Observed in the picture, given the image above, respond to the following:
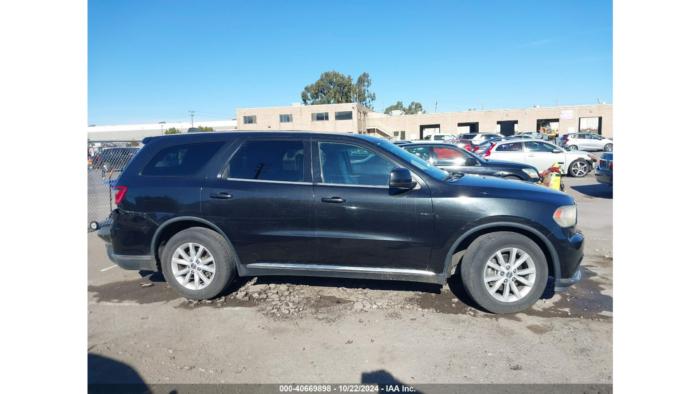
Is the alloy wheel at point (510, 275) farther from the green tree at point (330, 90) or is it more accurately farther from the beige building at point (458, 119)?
the green tree at point (330, 90)

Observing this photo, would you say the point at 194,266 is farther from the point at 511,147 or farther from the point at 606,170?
the point at 511,147

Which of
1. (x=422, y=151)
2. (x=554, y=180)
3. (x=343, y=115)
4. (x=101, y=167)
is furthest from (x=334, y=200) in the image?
(x=343, y=115)

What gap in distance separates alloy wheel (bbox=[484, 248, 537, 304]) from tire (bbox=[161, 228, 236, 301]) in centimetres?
267

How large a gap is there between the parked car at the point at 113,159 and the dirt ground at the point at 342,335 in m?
4.22

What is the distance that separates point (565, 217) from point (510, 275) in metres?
0.79

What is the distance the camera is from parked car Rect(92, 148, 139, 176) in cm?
887

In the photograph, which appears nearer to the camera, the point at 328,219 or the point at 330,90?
the point at 328,219

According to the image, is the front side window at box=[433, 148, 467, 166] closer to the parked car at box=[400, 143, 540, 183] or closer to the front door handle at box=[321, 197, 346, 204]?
the parked car at box=[400, 143, 540, 183]

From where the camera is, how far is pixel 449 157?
11.9m

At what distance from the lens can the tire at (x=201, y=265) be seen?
460 cm
